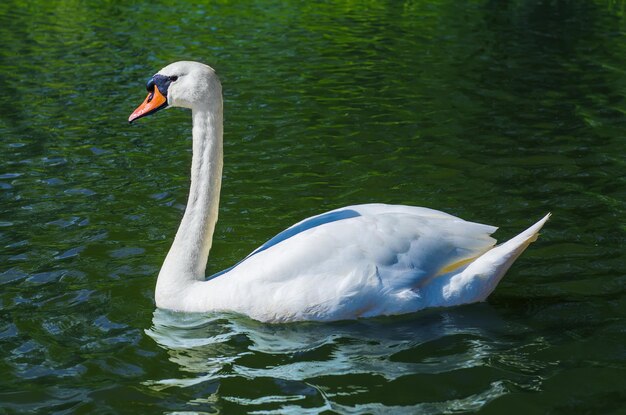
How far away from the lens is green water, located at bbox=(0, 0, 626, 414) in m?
5.57

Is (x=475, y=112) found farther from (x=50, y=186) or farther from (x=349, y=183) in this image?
(x=50, y=186)

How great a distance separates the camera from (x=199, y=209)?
6855mm

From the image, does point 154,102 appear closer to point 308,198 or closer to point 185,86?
point 185,86

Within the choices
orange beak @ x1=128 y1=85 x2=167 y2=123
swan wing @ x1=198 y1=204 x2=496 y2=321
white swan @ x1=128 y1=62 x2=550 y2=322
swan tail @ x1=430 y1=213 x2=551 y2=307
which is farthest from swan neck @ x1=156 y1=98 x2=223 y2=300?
swan tail @ x1=430 y1=213 x2=551 y2=307

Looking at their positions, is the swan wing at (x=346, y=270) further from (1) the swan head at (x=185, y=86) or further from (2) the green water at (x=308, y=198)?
(1) the swan head at (x=185, y=86)

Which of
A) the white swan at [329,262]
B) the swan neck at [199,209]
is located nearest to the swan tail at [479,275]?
the white swan at [329,262]

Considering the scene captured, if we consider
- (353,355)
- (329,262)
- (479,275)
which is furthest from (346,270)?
(479,275)

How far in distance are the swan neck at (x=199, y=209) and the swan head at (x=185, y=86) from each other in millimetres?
77

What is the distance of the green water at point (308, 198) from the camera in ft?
18.3

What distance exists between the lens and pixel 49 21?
20.5 metres

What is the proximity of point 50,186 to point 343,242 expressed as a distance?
4.35m

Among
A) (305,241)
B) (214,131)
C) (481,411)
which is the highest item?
(214,131)

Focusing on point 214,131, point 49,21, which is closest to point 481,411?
point 214,131

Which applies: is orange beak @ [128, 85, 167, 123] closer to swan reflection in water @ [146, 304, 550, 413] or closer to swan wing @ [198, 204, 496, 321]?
swan wing @ [198, 204, 496, 321]
